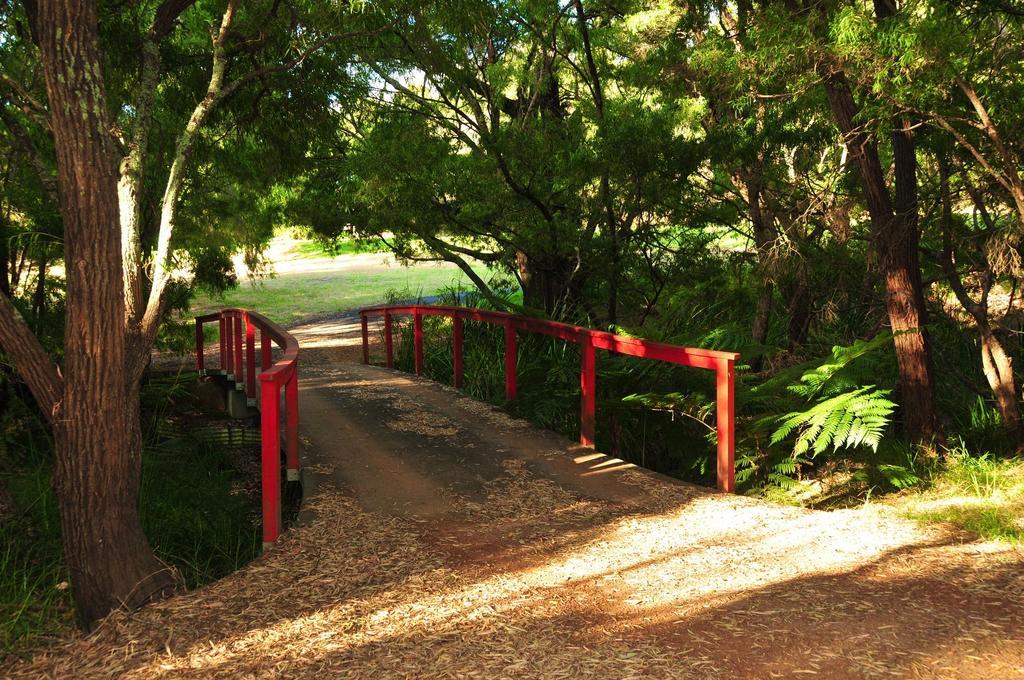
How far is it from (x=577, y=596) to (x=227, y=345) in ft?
30.9

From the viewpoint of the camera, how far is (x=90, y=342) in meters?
4.89

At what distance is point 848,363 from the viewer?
7695mm

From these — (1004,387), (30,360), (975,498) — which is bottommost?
(975,498)

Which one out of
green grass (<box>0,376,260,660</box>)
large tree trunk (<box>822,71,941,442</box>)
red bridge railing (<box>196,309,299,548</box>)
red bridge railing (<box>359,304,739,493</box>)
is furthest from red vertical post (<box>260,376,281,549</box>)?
large tree trunk (<box>822,71,941,442</box>)

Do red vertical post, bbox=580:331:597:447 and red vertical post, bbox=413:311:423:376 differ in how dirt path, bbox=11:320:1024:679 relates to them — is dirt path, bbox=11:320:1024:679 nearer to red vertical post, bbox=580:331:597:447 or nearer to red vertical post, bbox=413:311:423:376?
red vertical post, bbox=580:331:597:447

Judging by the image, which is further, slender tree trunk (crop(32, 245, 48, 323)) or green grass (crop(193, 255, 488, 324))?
green grass (crop(193, 255, 488, 324))

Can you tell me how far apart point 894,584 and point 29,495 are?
686cm

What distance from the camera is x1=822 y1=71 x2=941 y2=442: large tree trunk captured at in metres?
8.35

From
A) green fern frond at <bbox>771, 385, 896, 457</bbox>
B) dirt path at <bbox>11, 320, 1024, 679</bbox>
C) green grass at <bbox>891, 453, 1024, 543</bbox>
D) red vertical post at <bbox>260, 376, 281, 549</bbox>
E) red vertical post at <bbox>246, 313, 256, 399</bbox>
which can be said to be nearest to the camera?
dirt path at <bbox>11, 320, 1024, 679</bbox>

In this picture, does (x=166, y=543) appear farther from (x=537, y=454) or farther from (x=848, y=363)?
(x=848, y=363)

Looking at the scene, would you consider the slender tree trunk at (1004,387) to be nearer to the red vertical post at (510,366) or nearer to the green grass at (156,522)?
the red vertical post at (510,366)

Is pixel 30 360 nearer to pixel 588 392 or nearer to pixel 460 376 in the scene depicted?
pixel 588 392

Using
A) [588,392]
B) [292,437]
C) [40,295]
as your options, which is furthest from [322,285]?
[292,437]

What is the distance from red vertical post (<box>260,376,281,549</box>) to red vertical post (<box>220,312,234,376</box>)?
7390 mm
